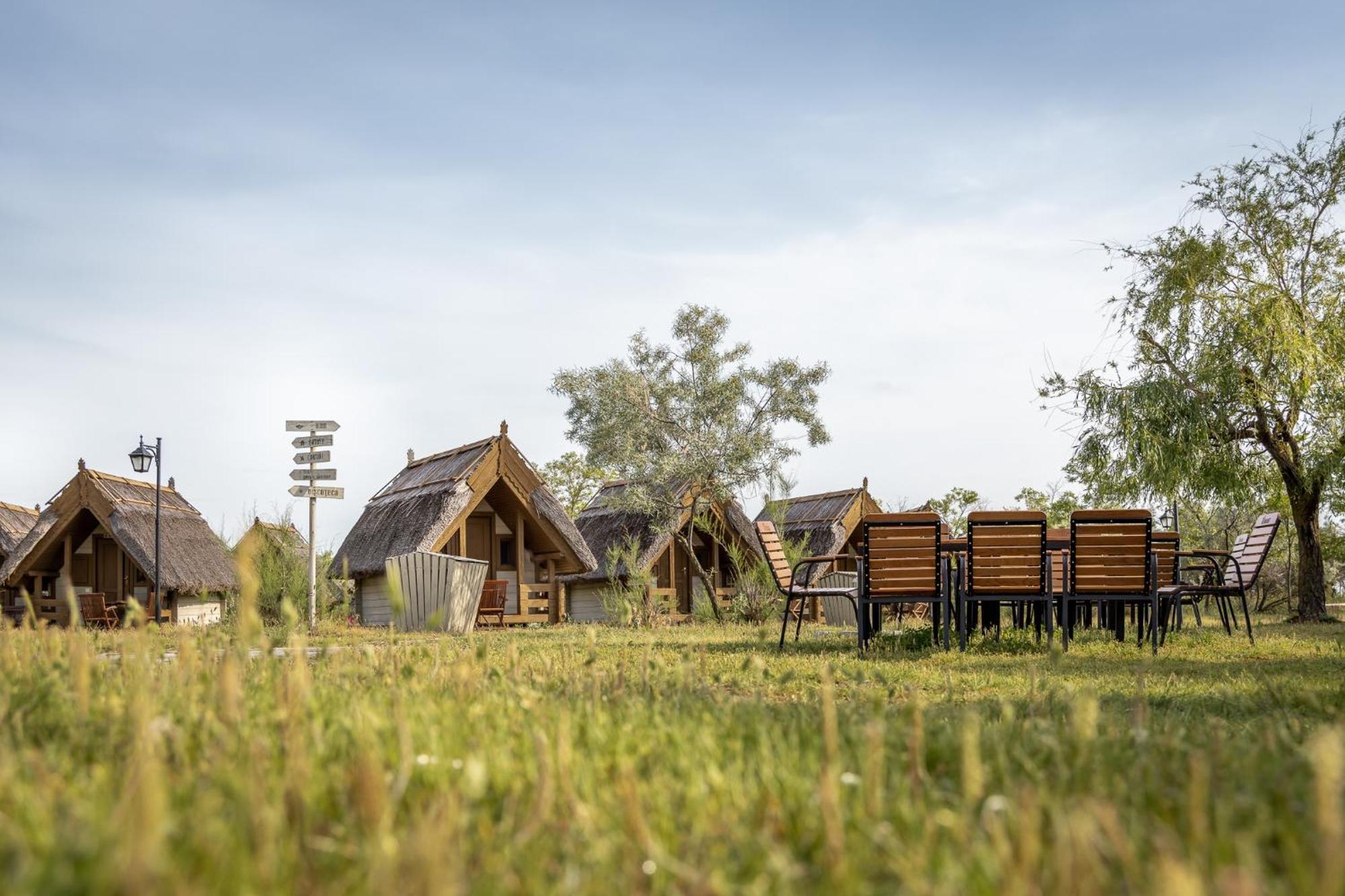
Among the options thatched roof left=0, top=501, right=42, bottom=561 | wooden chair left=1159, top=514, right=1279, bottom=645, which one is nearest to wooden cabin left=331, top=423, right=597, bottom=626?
thatched roof left=0, top=501, right=42, bottom=561

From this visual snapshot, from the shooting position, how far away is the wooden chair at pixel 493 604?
20.4 metres

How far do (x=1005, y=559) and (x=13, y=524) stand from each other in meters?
29.9

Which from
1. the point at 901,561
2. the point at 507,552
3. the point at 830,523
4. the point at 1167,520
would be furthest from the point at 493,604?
the point at 1167,520

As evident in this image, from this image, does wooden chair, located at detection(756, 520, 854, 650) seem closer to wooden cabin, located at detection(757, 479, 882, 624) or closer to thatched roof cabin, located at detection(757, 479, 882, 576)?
wooden cabin, located at detection(757, 479, 882, 624)

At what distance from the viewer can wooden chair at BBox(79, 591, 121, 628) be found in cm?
2066

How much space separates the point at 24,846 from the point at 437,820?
0.76 meters

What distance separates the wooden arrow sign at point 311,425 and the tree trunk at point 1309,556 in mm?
15523

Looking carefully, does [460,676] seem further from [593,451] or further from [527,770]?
[593,451]

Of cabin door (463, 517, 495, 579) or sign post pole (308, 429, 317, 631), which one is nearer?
sign post pole (308, 429, 317, 631)

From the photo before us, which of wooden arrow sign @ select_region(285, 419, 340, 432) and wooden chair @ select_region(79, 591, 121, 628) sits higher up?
wooden arrow sign @ select_region(285, 419, 340, 432)

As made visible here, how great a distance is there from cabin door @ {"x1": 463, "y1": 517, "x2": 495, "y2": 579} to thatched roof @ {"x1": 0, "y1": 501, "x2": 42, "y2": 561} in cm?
1212

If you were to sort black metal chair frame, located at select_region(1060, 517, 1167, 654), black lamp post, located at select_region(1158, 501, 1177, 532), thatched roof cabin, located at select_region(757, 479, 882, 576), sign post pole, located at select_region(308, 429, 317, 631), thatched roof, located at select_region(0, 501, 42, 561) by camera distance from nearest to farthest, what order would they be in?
1. black metal chair frame, located at select_region(1060, 517, 1167, 654)
2. sign post pole, located at select_region(308, 429, 317, 631)
3. thatched roof cabin, located at select_region(757, 479, 882, 576)
4. thatched roof, located at select_region(0, 501, 42, 561)
5. black lamp post, located at select_region(1158, 501, 1177, 532)

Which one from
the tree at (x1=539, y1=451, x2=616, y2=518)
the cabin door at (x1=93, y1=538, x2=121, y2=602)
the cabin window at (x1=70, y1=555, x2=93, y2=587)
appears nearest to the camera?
the cabin door at (x1=93, y1=538, x2=121, y2=602)

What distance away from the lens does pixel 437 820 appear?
2301 millimetres
